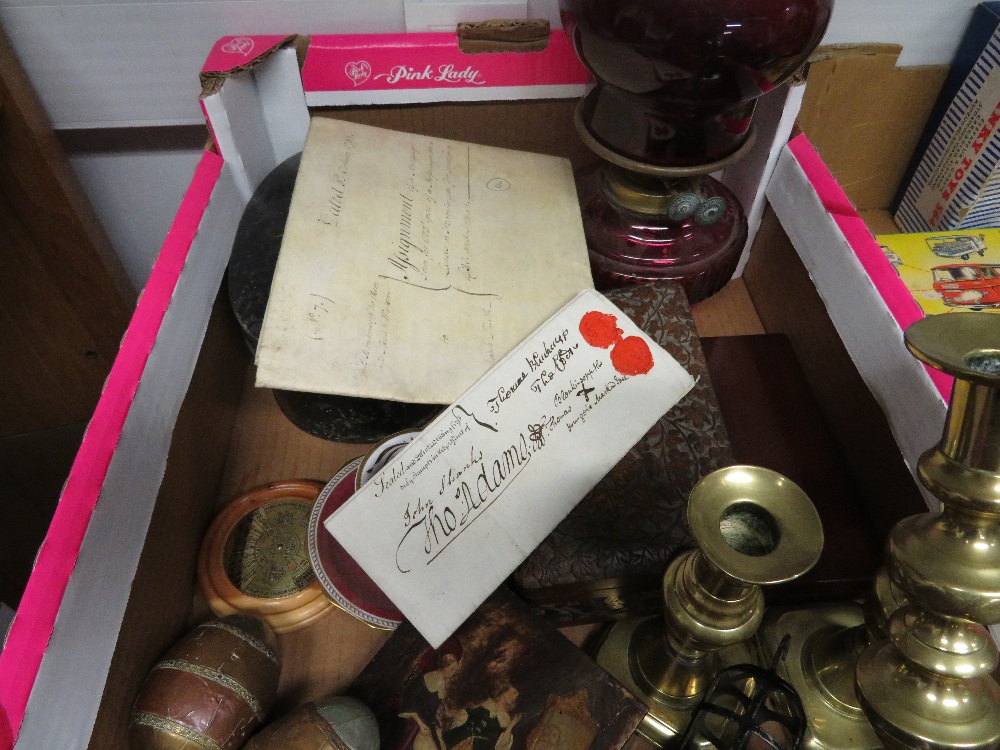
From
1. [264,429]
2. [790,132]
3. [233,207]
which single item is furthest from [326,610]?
[790,132]

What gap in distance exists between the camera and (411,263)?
0.55 m

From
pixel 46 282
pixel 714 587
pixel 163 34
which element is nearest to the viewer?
→ pixel 714 587

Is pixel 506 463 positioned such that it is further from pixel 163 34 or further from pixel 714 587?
pixel 163 34

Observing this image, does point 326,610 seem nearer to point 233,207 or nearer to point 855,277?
point 233,207

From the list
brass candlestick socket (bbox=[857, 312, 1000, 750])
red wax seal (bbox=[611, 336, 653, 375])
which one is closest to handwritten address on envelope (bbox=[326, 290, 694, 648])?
red wax seal (bbox=[611, 336, 653, 375])

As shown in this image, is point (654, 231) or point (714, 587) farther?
point (654, 231)

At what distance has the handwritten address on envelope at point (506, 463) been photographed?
0.44m

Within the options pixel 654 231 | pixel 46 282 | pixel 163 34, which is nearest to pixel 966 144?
pixel 654 231

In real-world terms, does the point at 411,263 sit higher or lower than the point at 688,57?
lower

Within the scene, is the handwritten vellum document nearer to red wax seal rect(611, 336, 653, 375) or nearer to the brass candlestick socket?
red wax seal rect(611, 336, 653, 375)

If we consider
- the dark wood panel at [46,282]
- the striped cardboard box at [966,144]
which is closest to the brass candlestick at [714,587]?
the striped cardboard box at [966,144]

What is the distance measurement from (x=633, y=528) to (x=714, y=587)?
100mm

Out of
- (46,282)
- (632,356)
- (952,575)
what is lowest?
(46,282)

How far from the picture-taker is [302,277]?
508 millimetres
